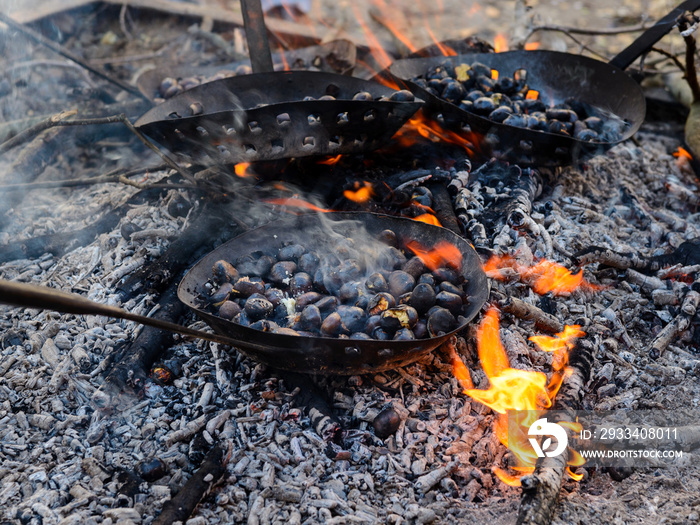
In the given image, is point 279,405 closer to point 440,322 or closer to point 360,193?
point 440,322

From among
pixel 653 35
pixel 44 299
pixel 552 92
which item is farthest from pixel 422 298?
pixel 653 35

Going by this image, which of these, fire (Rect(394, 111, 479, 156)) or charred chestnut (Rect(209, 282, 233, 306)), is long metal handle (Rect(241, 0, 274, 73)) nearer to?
fire (Rect(394, 111, 479, 156))

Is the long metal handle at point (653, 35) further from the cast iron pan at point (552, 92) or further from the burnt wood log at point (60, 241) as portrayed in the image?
the burnt wood log at point (60, 241)

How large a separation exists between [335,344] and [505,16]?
8.95 m

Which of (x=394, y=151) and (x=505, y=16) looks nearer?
(x=394, y=151)

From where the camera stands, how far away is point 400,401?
2.87 meters

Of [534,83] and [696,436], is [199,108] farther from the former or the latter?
[696,436]

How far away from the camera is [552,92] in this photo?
15.7 feet

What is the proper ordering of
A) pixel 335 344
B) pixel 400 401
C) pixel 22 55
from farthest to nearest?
1. pixel 22 55
2. pixel 400 401
3. pixel 335 344

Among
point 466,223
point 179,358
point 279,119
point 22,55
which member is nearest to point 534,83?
point 466,223

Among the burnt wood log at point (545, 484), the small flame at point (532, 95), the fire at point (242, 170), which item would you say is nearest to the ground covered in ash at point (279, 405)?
the burnt wood log at point (545, 484)

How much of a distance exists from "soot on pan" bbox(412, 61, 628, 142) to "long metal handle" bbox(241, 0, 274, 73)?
1366mm

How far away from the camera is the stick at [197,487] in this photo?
2.29 m

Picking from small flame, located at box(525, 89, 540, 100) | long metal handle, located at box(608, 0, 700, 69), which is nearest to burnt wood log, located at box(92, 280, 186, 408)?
small flame, located at box(525, 89, 540, 100)
